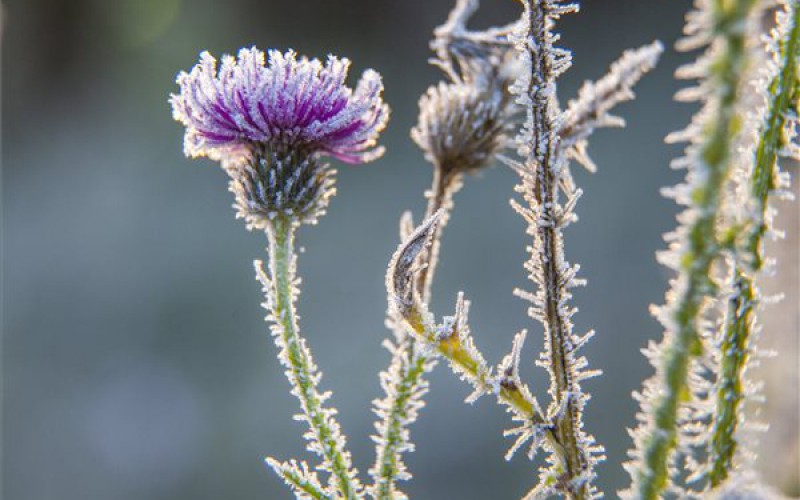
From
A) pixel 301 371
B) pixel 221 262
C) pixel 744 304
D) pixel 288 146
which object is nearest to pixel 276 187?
pixel 288 146

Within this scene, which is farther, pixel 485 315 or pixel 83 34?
pixel 83 34

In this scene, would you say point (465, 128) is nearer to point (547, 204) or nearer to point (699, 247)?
point (547, 204)

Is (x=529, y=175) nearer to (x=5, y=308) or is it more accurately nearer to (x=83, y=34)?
(x=5, y=308)

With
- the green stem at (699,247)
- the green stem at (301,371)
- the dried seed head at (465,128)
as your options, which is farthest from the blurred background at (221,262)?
the green stem at (699,247)

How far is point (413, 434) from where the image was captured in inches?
109

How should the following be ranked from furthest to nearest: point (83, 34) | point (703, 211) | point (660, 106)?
point (83, 34), point (660, 106), point (703, 211)

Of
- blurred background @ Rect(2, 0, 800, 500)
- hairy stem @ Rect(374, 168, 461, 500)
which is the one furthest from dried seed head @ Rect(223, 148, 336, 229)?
blurred background @ Rect(2, 0, 800, 500)

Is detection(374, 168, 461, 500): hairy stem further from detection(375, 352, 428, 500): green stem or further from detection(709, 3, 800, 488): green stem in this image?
detection(709, 3, 800, 488): green stem

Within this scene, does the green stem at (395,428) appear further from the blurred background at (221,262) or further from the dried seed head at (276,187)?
the blurred background at (221,262)

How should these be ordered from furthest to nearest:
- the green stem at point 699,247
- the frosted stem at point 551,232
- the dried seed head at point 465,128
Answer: the dried seed head at point 465,128
the frosted stem at point 551,232
the green stem at point 699,247

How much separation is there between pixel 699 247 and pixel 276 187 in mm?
320

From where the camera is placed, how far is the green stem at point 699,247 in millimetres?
203

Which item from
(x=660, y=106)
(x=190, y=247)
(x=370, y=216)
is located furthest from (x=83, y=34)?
(x=660, y=106)

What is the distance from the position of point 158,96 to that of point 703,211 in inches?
159
